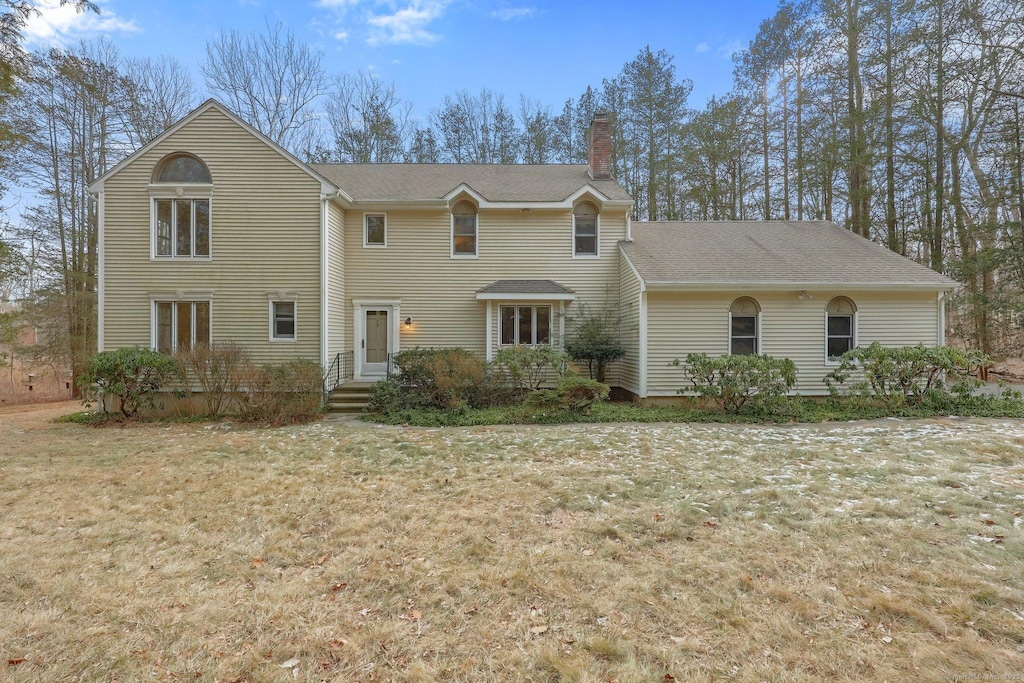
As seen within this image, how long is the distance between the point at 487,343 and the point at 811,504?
8.79 m

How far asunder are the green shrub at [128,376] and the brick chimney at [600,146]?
40.8 feet

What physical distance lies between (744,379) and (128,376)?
511 inches

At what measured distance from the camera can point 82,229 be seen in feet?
52.1

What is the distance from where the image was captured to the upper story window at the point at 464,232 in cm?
1284

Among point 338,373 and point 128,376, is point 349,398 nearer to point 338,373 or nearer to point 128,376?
point 338,373

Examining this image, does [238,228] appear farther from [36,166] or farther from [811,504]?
[811,504]

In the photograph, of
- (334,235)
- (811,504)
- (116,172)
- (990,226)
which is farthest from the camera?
(990,226)

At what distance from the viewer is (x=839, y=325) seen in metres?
11.6

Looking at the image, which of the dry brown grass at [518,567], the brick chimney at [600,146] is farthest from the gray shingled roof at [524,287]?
the dry brown grass at [518,567]

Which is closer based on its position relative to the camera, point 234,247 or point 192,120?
point 192,120

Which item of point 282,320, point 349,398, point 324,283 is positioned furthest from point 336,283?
point 349,398

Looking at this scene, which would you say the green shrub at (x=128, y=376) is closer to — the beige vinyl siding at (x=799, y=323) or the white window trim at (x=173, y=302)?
the white window trim at (x=173, y=302)

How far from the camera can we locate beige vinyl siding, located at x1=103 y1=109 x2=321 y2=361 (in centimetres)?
1109

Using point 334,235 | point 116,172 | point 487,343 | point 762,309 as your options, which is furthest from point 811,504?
point 116,172
